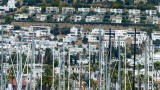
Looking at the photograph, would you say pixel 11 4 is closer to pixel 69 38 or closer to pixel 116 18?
pixel 116 18

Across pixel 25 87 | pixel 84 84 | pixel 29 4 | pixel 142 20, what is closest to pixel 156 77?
pixel 84 84

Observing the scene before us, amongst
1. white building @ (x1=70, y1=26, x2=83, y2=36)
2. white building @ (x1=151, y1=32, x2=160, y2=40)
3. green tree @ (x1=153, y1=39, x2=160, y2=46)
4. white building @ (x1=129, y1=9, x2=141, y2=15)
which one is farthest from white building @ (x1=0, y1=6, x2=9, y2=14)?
green tree @ (x1=153, y1=39, x2=160, y2=46)

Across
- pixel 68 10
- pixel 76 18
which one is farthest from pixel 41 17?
pixel 68 10

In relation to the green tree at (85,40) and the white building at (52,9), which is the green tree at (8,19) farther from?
the green tree at (85,40)

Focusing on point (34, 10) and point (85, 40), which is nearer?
point (85, 40)

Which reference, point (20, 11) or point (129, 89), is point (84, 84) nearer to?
point (129, 89)

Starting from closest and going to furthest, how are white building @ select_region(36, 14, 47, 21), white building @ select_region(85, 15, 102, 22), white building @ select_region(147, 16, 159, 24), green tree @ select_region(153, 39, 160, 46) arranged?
green tree @ select_region(153, 39, 160, 46), white building @ select_region(147, 16, 159, 24), white building @ select_region(85, 15, 102, 22), white building @ select_region(36, 14, 47, 21)

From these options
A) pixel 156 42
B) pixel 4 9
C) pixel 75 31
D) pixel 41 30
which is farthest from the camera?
pixel 4 9

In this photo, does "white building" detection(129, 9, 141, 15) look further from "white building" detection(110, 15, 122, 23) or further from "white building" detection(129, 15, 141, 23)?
"white building" detection(110, 15, 122, 23)

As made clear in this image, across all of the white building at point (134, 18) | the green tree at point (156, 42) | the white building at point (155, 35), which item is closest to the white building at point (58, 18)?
the white building at point (134, 18)

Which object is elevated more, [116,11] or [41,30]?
[41,30]

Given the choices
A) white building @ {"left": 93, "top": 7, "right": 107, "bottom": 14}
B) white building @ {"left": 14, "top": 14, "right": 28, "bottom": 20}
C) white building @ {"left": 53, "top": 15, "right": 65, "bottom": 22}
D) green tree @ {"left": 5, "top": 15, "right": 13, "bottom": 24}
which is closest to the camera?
green tree @ {"left": 5, "top": 15, "right": 13, "bottom": 24}

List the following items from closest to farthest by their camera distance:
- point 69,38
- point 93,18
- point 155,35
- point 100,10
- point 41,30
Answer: point 69,38, point 155,35, point 41,30, point 93,18, point 100,10
